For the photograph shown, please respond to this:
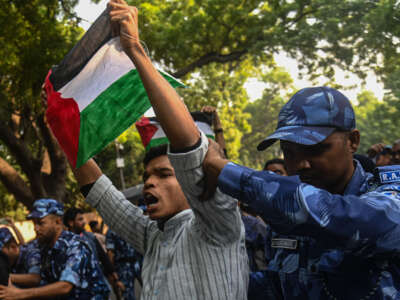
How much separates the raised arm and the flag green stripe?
0.57 metres

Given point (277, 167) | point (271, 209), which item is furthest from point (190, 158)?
point (277, 167)

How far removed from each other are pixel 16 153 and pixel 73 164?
25.8 feet

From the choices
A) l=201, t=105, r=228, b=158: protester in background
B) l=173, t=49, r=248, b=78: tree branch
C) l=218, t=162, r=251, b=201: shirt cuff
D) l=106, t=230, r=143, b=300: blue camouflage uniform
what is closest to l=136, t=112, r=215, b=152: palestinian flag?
l=201, t=105, r=228, b=158: protester in background

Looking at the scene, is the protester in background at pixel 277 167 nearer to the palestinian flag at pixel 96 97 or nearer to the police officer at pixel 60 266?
the police officer at pixel 60 266

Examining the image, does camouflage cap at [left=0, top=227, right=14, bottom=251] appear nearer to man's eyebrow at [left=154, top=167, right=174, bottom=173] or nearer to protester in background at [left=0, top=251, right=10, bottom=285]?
protester in background at [left=0, top=251, right=10, bottom=285]

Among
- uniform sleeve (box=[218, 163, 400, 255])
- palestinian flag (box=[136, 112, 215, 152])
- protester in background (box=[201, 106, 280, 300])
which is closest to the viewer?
uniform sleeve (box=[218, 163, 400, 255])

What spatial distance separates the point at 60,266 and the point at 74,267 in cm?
20

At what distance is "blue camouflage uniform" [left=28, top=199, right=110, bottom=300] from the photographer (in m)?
3.39

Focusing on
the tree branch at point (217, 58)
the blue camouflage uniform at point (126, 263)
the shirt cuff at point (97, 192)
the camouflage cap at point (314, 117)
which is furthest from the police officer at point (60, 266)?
the tree branch at point (217, 58)

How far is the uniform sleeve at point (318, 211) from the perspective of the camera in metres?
1.10

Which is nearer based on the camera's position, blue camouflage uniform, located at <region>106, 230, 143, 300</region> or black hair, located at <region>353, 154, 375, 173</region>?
black hair, located at <region>353, 154, 375, 173</region>

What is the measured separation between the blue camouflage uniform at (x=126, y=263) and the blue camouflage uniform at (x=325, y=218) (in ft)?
17.6

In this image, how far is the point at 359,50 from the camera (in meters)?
10.0

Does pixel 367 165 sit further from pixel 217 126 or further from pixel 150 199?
pixel 217 126
